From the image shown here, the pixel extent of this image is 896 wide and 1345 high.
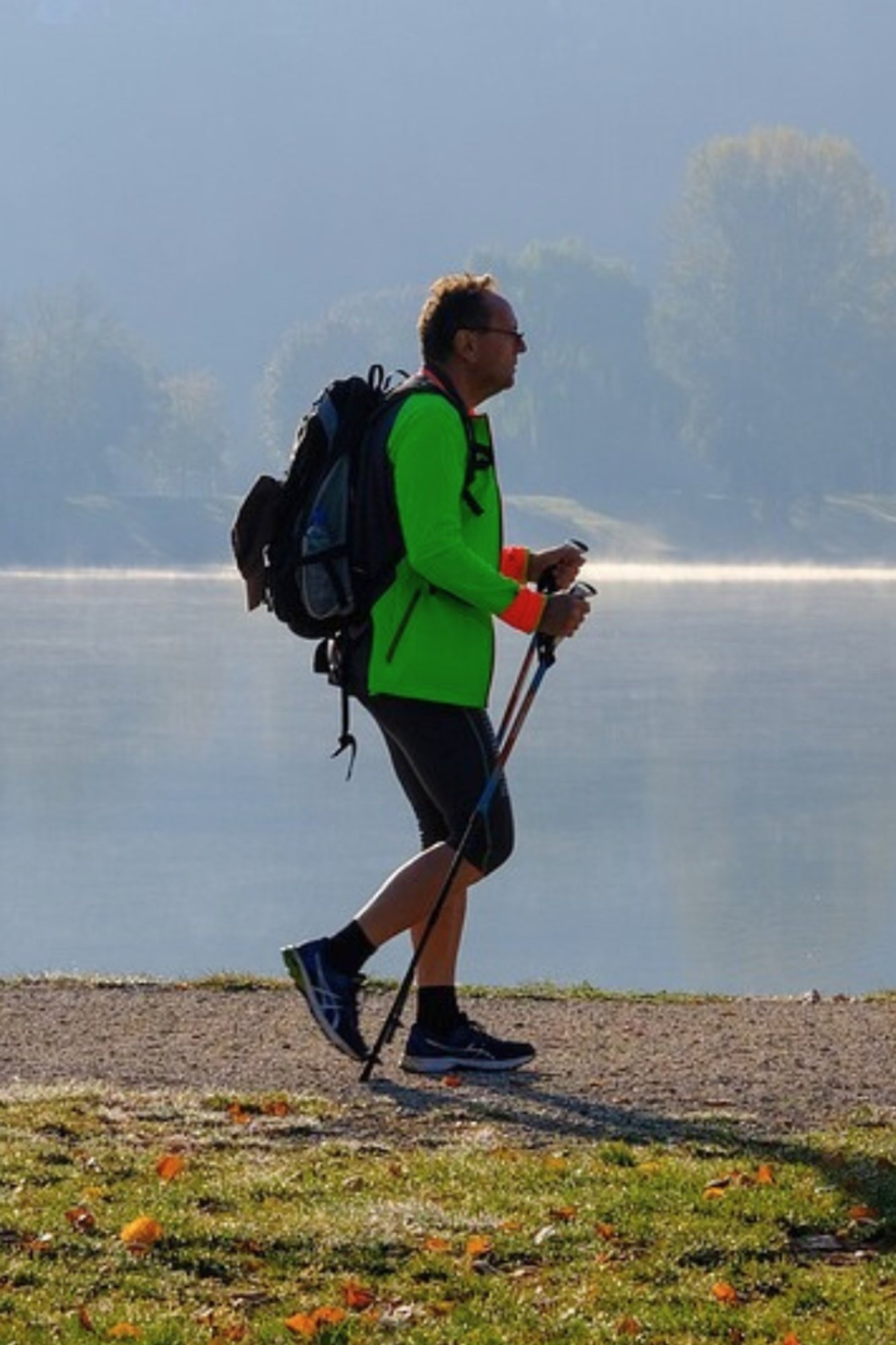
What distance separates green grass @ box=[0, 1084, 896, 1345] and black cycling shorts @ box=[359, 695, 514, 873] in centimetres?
102

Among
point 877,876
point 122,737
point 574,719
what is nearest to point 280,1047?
point 877,876

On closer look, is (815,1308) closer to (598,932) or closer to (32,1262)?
(32,1262)

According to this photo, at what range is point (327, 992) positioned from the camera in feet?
26.5

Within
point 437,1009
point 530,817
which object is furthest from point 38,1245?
point 530,817

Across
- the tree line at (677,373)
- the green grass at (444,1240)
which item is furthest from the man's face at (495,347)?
the tree line at (677,373)

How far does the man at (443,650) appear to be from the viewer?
25.4ft

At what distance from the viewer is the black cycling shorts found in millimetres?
7902

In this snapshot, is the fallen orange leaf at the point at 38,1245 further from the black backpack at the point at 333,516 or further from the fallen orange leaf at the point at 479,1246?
the black backpack at the point at 333,516

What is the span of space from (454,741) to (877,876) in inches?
635

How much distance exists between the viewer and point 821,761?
33875 mm

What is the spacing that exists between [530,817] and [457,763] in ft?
66.4

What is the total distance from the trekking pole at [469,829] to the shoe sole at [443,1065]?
99 mm

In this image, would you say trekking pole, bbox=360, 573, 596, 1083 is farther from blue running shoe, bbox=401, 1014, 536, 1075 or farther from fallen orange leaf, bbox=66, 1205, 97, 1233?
fallen orange leaf, bbox=66, 1205, 97, 1233

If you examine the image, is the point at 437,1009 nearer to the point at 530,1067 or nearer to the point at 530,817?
the point at 530,1067
